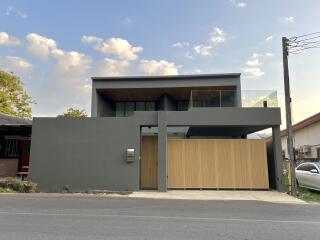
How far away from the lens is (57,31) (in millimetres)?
15664

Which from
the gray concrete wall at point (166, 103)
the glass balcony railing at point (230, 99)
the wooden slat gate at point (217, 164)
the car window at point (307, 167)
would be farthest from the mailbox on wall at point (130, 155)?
the car window at point (307, 167)

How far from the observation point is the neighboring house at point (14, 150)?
58.1 ft

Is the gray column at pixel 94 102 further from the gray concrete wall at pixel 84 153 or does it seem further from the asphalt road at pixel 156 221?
the asphalt road at pixel 156 221

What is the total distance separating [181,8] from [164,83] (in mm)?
6663

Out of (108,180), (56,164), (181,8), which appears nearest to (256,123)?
(181,8)

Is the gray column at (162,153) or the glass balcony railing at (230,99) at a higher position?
the glass balcony railing at (230,99)

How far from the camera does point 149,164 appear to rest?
15844 mm

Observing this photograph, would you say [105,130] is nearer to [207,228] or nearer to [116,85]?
[116,85]

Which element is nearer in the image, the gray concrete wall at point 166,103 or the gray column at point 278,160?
the gray column at point 278,160

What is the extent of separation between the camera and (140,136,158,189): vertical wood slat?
51.9 feet

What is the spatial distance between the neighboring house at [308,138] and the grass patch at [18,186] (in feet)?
66.4

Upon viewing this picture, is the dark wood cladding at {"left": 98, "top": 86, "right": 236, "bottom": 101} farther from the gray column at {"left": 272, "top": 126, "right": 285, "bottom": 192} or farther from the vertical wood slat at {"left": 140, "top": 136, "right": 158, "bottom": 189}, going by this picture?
the vertical wood slat at {"left": 140, "top": 136, "right": 158, "bottom": 189}

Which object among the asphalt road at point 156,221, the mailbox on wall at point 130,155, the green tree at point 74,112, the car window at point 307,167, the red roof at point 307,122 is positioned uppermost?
the green tree at point 74,112

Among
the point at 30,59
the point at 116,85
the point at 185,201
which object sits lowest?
the point at 185,201
